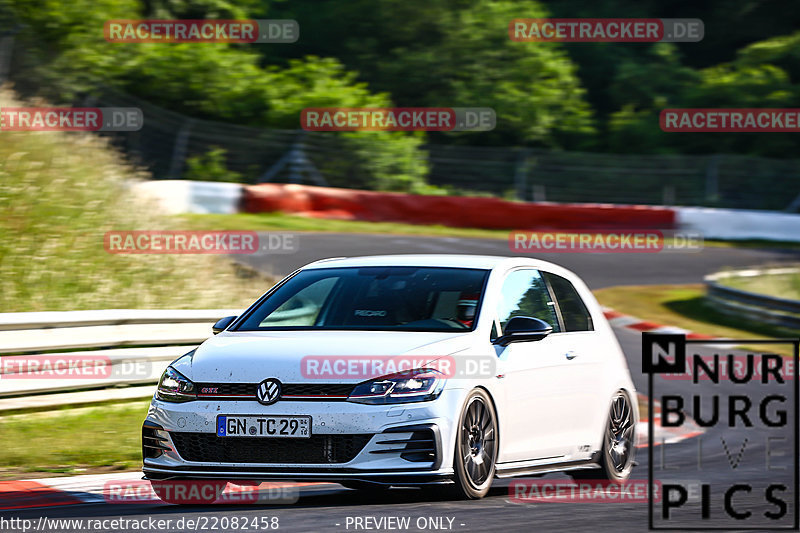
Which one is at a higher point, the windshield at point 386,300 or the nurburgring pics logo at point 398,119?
the nurburgring pics logo at point 398,119

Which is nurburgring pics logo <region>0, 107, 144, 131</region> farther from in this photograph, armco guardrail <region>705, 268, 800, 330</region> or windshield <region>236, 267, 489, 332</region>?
armco guardrail <region>705, 268, 800, 330</region>

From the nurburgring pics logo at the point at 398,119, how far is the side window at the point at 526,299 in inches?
824

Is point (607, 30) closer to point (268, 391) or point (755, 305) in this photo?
point (755, 305)

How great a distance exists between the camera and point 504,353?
718 centimetres

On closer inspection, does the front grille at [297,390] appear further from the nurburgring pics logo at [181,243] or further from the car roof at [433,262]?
the nurburgring pics logo at [181,243]

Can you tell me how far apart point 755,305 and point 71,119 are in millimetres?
11110

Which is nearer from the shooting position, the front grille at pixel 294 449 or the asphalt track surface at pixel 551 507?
the asphalt track surface at pixel 551 507

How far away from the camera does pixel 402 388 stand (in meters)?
6.44

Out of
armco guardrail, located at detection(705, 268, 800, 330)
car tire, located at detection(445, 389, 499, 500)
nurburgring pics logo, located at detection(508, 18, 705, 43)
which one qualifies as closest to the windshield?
car tire, located at detection(445, 389, 499, 500)

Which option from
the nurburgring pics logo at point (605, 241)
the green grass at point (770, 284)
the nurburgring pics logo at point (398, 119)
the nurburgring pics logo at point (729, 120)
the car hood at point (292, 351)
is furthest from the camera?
the nurburgring pics logo at point (729, 120)

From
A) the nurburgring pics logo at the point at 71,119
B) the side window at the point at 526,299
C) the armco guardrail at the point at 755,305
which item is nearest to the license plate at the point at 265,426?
the side window at the point at 526,299

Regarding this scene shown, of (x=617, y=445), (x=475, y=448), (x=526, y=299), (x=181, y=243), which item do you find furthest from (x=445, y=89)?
(x=475, y=448)

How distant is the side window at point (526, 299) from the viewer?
7613mm

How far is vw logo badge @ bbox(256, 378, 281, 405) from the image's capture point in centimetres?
640
